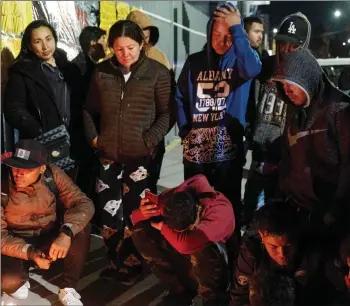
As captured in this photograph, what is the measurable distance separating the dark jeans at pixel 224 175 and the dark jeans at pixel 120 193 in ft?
1.10

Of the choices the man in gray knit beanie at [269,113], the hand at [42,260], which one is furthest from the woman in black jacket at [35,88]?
the man in gray knit beanie at [269,113]

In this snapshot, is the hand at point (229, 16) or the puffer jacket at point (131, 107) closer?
the hand at point (229, 16)

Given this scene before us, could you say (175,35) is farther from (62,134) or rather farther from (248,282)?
(248,282)

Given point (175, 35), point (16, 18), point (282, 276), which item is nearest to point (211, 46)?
point (282, 276)

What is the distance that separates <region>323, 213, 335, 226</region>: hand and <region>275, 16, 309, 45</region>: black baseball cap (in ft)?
4.01

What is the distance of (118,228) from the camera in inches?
147

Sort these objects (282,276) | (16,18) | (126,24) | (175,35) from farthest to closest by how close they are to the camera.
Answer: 1. (175,35)
2. (16,18)
3. (126,24)
4. (282,276)

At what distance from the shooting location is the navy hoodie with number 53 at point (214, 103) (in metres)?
3.42

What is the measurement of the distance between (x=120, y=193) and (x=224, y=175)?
74 cm

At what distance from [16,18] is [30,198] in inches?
73.2

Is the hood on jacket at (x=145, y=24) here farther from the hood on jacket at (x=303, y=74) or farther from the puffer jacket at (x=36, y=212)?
the hood on jacket at (x=303, y=74)

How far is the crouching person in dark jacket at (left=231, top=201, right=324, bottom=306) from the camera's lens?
9.16ft

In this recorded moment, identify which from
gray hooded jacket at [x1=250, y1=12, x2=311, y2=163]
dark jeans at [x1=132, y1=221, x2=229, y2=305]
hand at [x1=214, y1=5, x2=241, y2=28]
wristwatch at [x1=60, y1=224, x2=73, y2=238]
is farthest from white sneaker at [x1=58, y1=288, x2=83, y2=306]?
hand at [x1=214, y1=5, x2=241, y2=28]

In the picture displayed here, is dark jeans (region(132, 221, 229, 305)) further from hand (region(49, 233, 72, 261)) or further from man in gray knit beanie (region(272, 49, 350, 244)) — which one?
man in gray knit beanie (region(272, 49, 350, 244))
